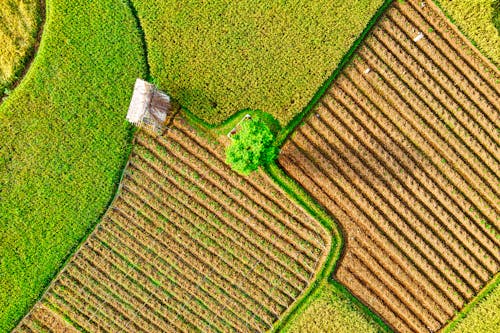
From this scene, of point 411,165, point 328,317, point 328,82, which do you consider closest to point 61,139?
point 328,82

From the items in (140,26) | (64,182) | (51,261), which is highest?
(140,26)

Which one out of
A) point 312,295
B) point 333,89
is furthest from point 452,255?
point 333,89

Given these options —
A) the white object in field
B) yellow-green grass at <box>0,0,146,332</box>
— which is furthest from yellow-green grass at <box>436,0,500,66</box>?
yellow-green grass at <box>0,0,146,332</box>

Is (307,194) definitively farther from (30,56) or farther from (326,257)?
(30,56)

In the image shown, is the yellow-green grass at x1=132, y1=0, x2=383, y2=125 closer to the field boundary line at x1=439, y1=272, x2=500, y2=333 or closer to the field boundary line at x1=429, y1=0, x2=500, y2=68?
the field boundary line at x1=429, y1=0, x2=500, y2=68

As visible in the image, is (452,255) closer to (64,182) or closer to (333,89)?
(333,89)

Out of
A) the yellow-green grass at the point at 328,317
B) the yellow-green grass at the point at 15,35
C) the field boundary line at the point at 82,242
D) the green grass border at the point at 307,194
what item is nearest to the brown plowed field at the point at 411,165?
the green grass border at the point at 307,194

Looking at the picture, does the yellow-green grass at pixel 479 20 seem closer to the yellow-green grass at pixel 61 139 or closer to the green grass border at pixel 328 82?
the green grass border at pixel 328 82
